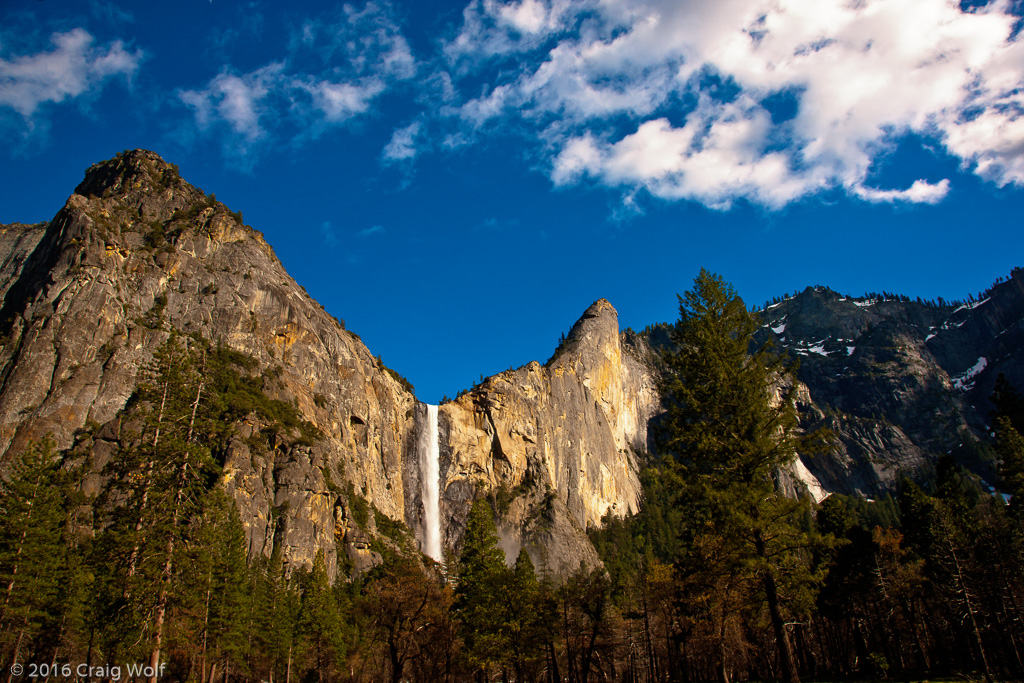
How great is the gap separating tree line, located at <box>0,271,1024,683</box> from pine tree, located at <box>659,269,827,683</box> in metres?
0.06

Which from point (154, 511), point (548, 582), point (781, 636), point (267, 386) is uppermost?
point (267, 386)

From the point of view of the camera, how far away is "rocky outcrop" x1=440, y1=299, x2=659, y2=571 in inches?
4090

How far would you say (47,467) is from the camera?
89.1ft

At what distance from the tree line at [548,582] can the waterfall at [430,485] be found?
150ft

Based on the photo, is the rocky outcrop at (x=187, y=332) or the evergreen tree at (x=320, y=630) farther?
the rocky outcrop at (x=187, y=332)

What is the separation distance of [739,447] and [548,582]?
25898 millimetres

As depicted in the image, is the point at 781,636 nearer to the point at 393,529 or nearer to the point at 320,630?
the point at 320,630

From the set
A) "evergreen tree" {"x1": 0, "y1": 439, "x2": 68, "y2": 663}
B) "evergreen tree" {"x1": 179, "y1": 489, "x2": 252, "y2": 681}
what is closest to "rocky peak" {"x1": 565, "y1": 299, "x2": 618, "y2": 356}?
"evergreen tree" {"x1": 179, "y1": 489, "x2": 252, "y2": 681}

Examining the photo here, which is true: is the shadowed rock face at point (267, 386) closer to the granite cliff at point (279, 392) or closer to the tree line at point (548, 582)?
the granite cliff at point (279, 392)

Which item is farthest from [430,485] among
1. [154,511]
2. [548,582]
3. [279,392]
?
[154,511]

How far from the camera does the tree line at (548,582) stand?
1405cm

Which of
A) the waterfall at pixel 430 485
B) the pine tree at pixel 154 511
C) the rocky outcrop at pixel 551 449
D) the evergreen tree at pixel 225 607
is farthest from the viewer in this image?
the rocky outcrop at pixel 551 449

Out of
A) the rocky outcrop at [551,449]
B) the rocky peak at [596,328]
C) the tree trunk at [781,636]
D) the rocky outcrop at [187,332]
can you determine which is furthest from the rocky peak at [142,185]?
the tree trunk at [781,636]

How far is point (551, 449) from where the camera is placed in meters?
121
